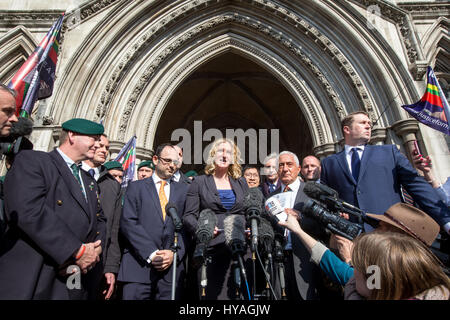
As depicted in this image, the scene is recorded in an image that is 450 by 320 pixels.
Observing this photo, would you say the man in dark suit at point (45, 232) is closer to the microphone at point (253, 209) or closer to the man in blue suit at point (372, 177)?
the microphone at point (253, 209)

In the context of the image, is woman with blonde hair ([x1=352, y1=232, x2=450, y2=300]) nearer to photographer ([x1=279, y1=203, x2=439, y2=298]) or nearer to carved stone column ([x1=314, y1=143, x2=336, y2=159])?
photographer ([x1=279, y1=203, x2=439, y2=298])

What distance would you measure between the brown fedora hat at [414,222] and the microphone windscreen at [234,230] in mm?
861

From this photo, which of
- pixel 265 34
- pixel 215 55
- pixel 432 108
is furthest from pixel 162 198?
pixel 265 34

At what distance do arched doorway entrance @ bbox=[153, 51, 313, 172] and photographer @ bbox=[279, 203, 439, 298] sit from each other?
9.70 m

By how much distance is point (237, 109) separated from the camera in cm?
1320

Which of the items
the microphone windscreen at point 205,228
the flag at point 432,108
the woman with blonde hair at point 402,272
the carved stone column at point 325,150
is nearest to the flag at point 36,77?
the microphone windscreen at point 205,228

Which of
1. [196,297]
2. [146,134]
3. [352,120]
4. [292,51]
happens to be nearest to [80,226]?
[196,297]

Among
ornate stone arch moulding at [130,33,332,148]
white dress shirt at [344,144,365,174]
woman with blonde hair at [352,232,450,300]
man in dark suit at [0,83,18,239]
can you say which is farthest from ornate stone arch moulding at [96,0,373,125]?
woman with blonde hair at [352,232,450,300]

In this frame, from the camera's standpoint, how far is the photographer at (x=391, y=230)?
123cm

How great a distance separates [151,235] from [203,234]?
750mm

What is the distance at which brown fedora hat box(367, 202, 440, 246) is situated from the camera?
122 cm

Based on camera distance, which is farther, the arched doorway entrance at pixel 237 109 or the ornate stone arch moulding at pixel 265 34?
the arched doorway entrance at pixel 237 109

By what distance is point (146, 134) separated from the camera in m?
6.50
